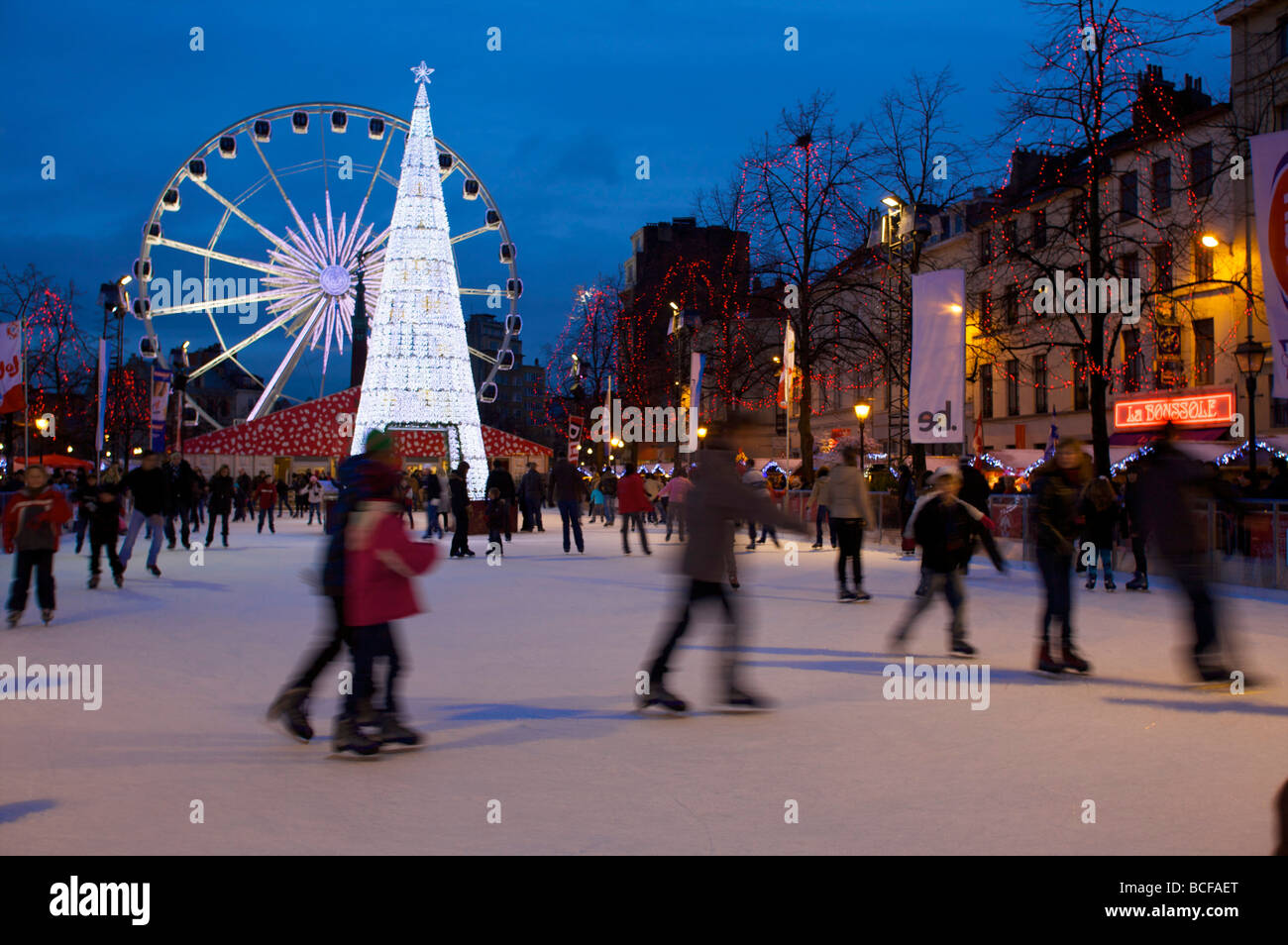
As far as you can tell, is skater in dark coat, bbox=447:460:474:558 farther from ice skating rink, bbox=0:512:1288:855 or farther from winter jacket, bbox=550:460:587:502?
ice skating rink, bbox=0:512:1288:855

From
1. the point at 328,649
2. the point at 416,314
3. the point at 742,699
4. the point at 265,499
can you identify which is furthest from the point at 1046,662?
the point at 265,499

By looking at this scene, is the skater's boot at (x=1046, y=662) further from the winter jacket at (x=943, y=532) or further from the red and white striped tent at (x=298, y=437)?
the red and white striped tent at (x=298, y=437)

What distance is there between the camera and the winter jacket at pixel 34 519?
9.39 metres

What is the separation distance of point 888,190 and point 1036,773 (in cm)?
2336

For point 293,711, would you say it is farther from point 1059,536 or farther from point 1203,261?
Result: point 1203,261

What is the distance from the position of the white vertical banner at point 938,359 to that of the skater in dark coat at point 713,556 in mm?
8692

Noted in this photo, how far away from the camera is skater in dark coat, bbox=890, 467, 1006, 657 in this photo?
314 inches

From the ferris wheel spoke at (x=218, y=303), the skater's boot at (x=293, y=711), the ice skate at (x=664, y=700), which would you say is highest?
the ferris wheel spoke at (x=218, y=303)

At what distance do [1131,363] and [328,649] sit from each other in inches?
1249

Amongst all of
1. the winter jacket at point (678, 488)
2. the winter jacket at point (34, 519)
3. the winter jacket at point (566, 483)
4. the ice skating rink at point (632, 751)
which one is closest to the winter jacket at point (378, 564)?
the ice skating rink at point (632, 751)

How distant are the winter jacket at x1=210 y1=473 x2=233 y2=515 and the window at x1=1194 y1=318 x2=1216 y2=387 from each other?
25490mm

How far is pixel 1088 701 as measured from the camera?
652cm
